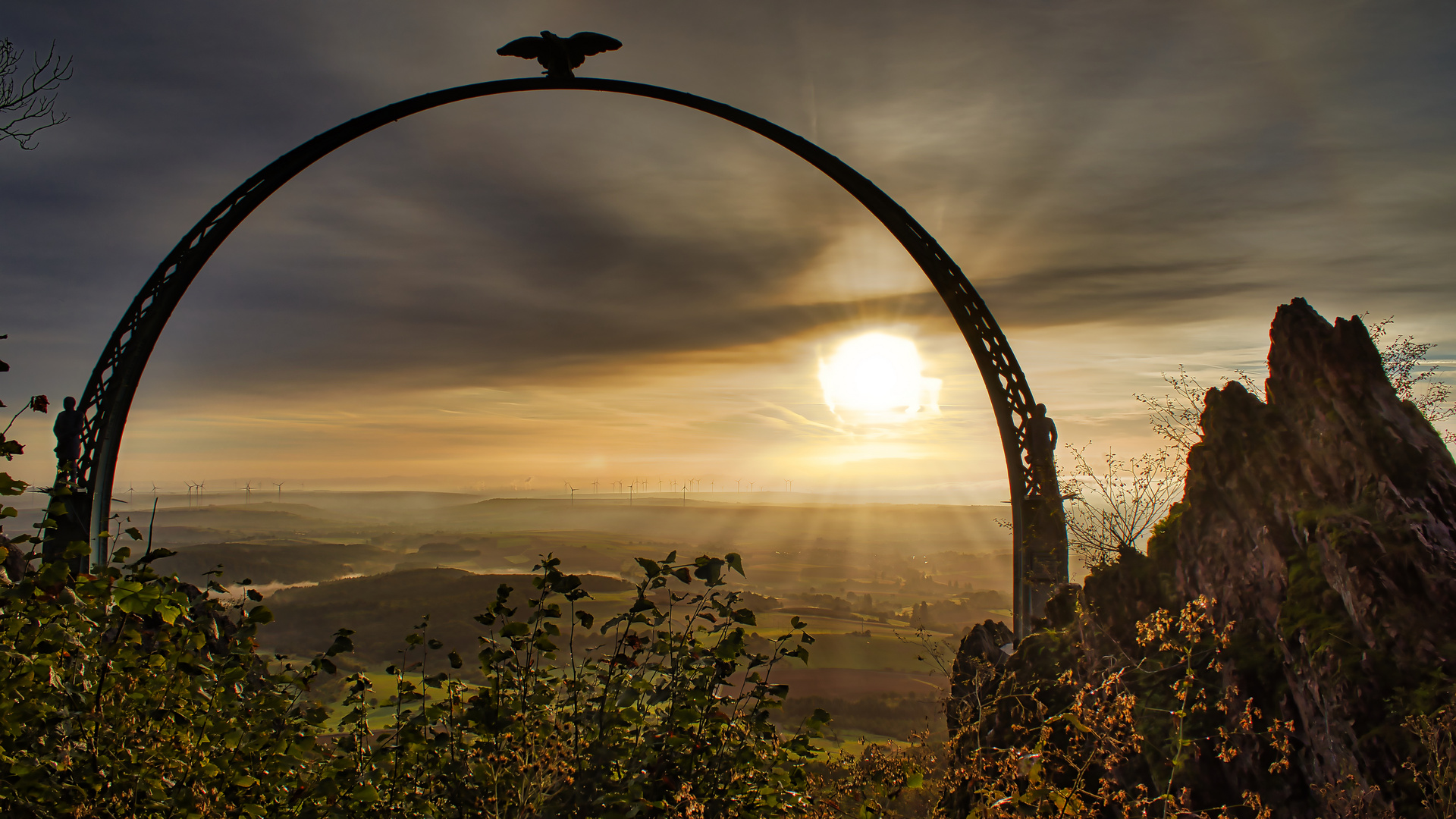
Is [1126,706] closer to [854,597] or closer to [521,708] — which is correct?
[521,708]

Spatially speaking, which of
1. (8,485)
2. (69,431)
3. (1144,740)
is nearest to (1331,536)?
(1144,740)

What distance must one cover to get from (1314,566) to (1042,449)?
2.68 metres

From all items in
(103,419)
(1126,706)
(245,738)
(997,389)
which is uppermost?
(997,389)

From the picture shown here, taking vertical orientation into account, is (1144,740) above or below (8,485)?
below

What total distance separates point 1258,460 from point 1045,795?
4.64m

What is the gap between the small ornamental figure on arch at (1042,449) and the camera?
771 centimetres

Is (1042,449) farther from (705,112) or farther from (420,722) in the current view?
(420,722)

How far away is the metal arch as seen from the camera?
7.69m

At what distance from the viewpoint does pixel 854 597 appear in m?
175

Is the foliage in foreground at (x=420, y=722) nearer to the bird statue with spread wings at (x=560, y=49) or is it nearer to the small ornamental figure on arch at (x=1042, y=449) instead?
the small ornamental figure on arch at (x=1042, y=449)

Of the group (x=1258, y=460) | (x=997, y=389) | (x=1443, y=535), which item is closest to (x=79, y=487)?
(x=997, y=389)

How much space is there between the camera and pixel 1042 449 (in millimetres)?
7723

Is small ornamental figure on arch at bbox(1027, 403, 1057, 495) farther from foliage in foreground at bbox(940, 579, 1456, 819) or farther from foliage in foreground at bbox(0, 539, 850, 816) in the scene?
foliage in foreground at bbox(0, 539, 850, 816)

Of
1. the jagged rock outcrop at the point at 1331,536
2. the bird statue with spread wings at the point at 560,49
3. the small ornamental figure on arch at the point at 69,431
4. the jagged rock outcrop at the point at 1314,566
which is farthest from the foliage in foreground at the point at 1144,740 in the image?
the small ornamental figure on arch at the point at 69,431
